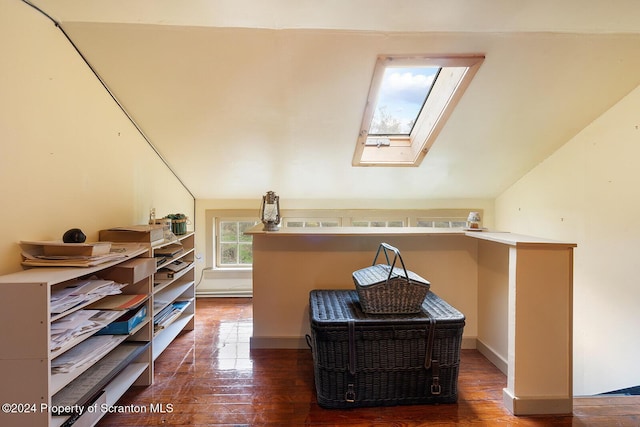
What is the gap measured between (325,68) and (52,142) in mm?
1576

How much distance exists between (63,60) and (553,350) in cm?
310

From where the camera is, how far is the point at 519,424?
1400 millimetres

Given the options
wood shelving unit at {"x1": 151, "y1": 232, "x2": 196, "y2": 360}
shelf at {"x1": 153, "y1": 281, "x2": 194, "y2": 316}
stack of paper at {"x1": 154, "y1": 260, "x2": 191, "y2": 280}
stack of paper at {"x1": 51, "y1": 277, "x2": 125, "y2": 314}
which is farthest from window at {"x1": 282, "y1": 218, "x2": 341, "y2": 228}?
stack of paper at {"x1": 51, "y1": 277, "x2": 125, "y2": 314}

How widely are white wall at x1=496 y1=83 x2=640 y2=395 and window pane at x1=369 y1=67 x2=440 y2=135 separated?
1.17 m

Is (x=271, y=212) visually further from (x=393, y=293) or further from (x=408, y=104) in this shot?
(x=408, y=104)

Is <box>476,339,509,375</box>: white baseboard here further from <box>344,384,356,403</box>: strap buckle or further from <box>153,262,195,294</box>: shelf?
<box>153,262,195,294</box>: shelf

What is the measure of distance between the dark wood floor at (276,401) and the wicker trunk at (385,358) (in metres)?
0.08

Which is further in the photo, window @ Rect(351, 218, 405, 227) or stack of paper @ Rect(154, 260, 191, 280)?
window @ Rect(351, 218, 405, 227)

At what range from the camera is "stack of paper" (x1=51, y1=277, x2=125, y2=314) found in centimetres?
112

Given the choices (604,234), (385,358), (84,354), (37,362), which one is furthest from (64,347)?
(604,234)

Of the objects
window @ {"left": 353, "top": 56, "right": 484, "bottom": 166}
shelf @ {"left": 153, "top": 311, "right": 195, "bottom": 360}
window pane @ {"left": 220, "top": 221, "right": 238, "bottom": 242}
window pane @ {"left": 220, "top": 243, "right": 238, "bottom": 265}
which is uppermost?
window @ {"left": 353, "top": 56, "right": 484, "bottom": 166}

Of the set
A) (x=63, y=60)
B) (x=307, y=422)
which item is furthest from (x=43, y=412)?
(x=63, y=60)

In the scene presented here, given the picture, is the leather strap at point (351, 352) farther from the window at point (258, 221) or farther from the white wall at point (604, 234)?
the white wall at point (604, 234)

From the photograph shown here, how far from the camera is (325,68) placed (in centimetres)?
177
